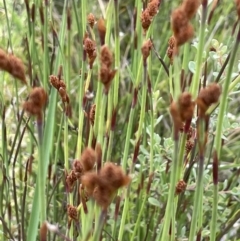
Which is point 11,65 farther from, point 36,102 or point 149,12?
point 149,12

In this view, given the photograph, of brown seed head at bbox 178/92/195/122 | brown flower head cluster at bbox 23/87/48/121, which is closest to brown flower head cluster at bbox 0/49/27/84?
brown flower head cluster at bbox 23/87/48/121

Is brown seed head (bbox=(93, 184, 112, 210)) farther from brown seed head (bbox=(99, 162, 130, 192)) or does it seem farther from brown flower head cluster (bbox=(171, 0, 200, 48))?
brown flower head cluster (bbox=(171, 0, 200, 48))

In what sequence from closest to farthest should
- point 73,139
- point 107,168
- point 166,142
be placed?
point 107,168 < point 166,142 < point 73,139

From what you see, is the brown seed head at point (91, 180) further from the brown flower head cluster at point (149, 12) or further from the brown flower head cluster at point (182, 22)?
the brown flower head cluster at point (149, 12)

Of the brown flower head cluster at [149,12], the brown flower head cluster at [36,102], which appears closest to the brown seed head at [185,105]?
the brown flower head cluster at [36,102]

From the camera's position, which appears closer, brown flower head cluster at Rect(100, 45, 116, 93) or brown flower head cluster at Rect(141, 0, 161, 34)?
brown flower head cluster at Rect(100, 45, 116, 93)

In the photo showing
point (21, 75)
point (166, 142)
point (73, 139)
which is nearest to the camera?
point (21, 75)

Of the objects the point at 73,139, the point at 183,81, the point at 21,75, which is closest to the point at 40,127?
the point at 21,75

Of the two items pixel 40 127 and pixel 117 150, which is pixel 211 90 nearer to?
pixel 40 127
